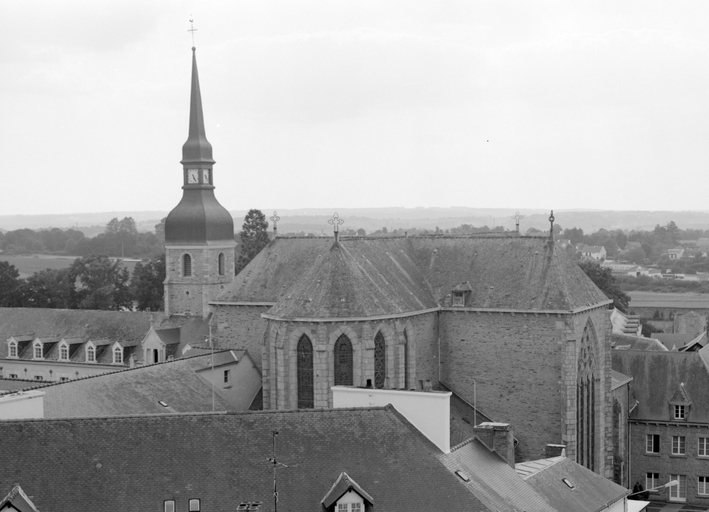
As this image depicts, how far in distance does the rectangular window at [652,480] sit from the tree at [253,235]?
51.4m

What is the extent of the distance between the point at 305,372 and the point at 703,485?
24958 mm

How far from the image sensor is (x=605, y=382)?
56156 millimetres

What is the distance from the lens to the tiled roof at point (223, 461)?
28.7m

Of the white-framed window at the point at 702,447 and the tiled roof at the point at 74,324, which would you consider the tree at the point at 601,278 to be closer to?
the white-framed window at the point at 702,447

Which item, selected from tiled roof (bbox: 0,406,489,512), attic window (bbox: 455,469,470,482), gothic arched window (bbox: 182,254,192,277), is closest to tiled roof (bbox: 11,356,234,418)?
tiled roof (bbox: 0,406,489,512)

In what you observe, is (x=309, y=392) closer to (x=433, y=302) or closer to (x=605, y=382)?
(x=433, y=302)

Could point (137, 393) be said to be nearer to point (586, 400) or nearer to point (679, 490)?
point (586, 400)

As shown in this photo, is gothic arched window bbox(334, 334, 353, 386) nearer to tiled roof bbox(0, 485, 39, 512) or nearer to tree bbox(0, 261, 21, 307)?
tiled roof bbox(0, 485, 39, 512)

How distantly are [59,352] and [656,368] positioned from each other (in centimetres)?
4010

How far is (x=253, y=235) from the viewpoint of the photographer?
108m

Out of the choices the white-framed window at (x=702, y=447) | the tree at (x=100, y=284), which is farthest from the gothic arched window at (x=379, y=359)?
the tree at (x=100, y=284)

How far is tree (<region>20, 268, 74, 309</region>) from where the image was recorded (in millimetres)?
100875

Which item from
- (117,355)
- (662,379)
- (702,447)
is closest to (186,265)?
(117,355)

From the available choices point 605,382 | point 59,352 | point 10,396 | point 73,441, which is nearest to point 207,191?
point 59,352
